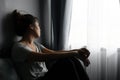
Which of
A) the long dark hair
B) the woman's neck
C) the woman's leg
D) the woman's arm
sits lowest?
the woman's leg

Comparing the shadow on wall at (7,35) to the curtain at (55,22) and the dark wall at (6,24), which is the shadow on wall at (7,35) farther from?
the curtain at (55,22)

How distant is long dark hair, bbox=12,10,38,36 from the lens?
214cm

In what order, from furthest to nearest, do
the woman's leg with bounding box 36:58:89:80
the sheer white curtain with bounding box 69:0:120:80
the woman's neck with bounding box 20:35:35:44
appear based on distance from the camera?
the sheer white curtain with bounding box 69:0:120:80, the woman's neck with bounding box 20:35:35:44, the woman's leg with bounding box 36:58:89:80

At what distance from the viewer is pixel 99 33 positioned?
2.58 m

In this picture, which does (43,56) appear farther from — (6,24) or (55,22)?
(55,22)

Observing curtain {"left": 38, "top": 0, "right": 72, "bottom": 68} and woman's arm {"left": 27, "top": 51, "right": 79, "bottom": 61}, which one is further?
curtain {"left": 38, "top": 0, "right": 72, "bottom": 68}

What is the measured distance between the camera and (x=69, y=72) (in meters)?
1.88

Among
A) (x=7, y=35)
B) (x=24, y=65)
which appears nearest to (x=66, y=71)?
(x=24, y=65)

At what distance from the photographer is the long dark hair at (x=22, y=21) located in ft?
7.02

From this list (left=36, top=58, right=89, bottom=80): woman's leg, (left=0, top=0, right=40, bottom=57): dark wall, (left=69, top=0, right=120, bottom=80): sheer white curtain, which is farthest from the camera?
(left=69, top=0, right=120, bottom=80): sheer white curtain

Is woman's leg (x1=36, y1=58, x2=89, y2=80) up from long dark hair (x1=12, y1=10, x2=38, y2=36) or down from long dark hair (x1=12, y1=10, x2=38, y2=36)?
down

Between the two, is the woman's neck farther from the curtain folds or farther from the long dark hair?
the curtain folds

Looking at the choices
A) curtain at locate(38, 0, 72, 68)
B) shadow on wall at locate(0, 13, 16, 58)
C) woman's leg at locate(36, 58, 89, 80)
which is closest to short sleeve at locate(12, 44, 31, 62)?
shadow on wall at locate(0, 13, 16, 58)

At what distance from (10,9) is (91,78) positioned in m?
1.17
